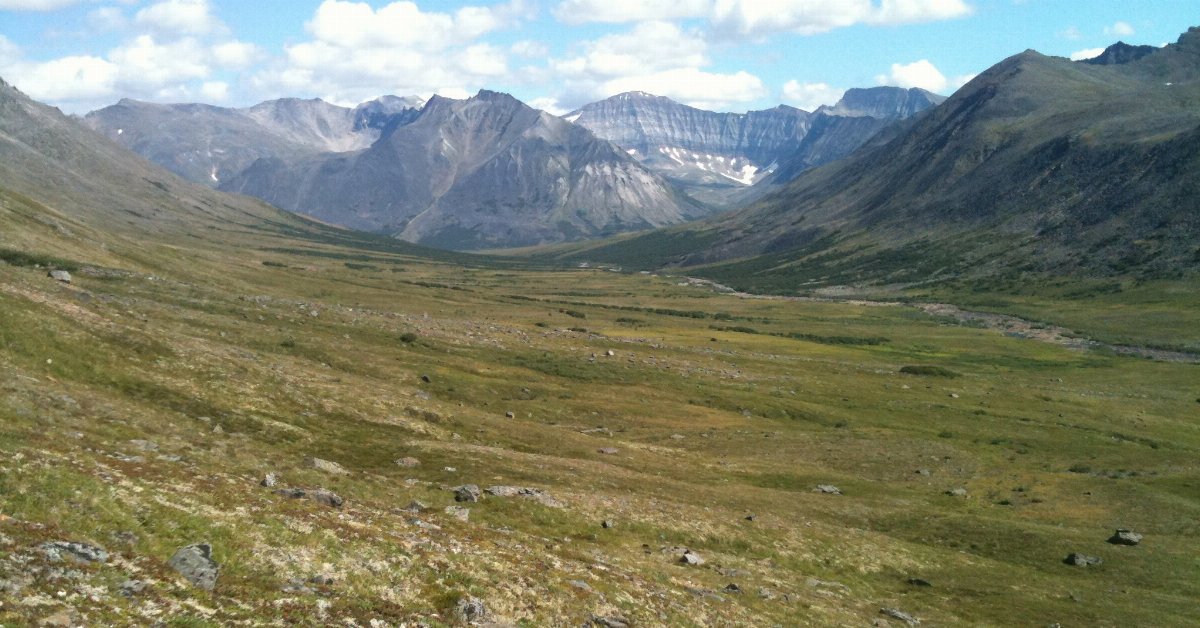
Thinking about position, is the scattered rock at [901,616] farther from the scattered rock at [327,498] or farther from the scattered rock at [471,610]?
the scattered rock at [327,498]

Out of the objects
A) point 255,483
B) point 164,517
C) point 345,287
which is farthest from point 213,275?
point 164,517

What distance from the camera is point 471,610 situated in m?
24.8

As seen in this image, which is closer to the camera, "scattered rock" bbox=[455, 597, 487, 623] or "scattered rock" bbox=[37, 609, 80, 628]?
"scattered rock" bbox=[37, 609, 80, 628]

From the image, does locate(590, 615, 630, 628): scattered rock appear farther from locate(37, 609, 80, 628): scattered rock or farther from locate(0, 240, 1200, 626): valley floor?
locate(37, 609, 80, 628): scattered rock

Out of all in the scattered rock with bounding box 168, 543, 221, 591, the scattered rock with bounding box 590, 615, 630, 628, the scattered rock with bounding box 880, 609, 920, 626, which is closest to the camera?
the scattered rock with bounding box 168, 543, 221, 591

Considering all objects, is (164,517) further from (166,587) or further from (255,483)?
(255,483)

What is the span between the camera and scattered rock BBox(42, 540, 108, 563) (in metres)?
19.9

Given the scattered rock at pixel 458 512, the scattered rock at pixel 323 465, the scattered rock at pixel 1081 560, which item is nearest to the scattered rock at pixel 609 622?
the scattered rock at pixel 458 512

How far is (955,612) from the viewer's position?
1526 inches

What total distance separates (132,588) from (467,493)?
23821 mm

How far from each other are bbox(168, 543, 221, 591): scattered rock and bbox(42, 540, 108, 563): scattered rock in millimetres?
1865


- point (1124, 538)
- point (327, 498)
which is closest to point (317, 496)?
point (327, 498)

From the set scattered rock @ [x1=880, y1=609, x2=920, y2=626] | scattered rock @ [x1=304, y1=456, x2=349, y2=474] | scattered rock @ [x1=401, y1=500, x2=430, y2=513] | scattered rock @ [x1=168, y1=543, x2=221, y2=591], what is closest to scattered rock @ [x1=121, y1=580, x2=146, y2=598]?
scattered rock @ [x1=168, y1=543, x2=221, y2=591]

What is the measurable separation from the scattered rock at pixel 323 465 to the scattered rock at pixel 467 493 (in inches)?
254
